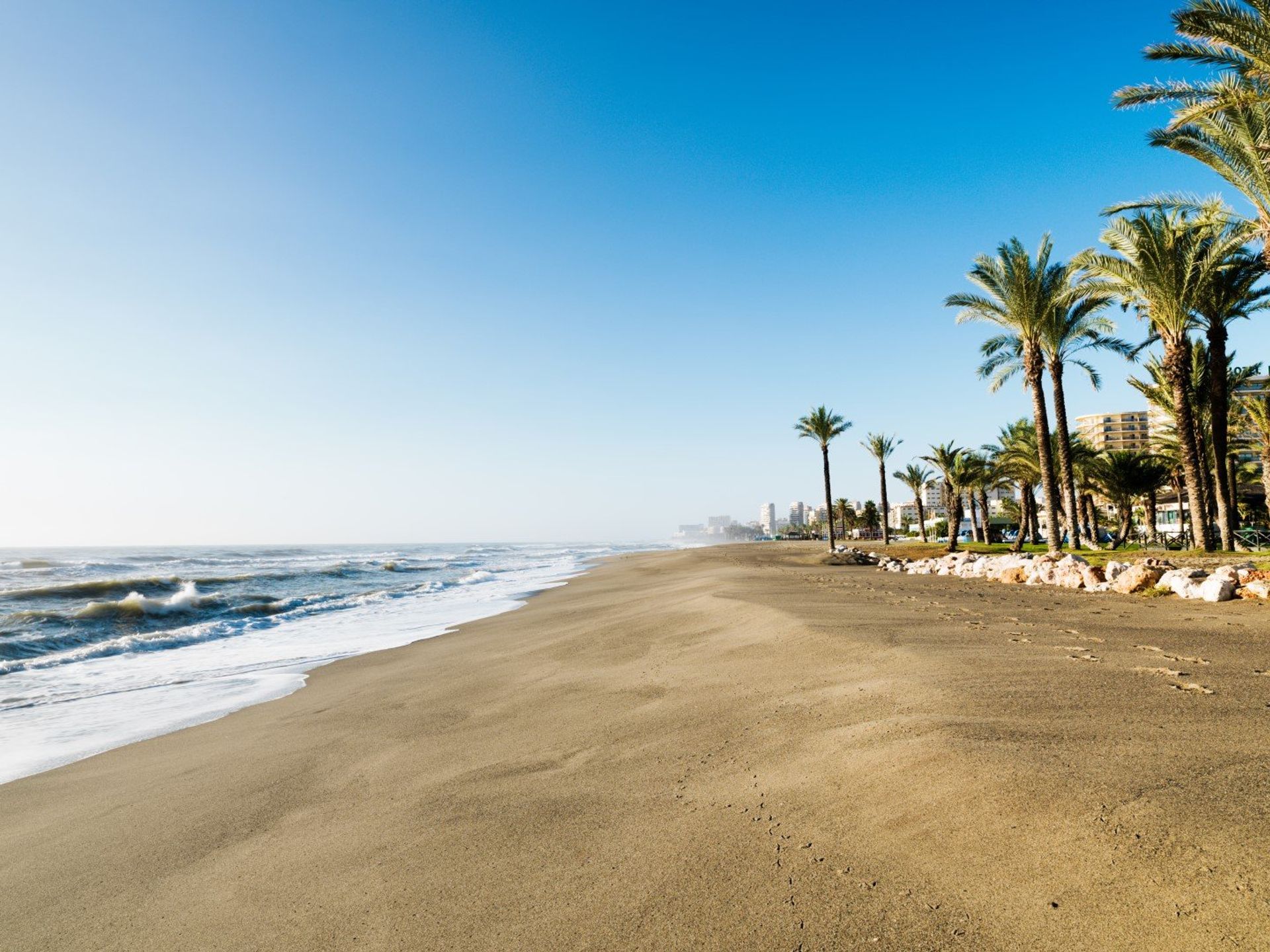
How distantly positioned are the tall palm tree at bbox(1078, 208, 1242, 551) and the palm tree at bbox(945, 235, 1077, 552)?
2.97 m

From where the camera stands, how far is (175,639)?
15133 mm

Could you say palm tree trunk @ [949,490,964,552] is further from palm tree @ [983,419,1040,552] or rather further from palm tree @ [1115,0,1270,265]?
palm tree @ [1115,0,1270,265]

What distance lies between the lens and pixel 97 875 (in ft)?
12.6

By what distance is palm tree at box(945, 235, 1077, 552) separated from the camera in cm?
2373

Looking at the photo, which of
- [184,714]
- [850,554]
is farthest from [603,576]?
[184,714]

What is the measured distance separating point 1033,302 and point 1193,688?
24.0m

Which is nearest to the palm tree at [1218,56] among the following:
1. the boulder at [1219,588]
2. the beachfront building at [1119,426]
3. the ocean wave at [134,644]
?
the boulder at [1219,588]

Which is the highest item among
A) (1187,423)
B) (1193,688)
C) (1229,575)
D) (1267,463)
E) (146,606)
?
(1187,423)

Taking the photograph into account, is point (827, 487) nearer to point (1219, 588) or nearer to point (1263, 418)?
point (1263, 418)

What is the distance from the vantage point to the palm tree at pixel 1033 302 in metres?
23.7

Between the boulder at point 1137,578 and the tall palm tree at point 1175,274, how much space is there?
35.3ft

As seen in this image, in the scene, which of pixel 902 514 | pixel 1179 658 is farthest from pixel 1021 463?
pixel 902 514

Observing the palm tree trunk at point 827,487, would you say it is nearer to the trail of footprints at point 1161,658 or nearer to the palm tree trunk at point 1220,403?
the palm tree trunk at point 1220,403

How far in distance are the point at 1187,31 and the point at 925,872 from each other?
705 inches
